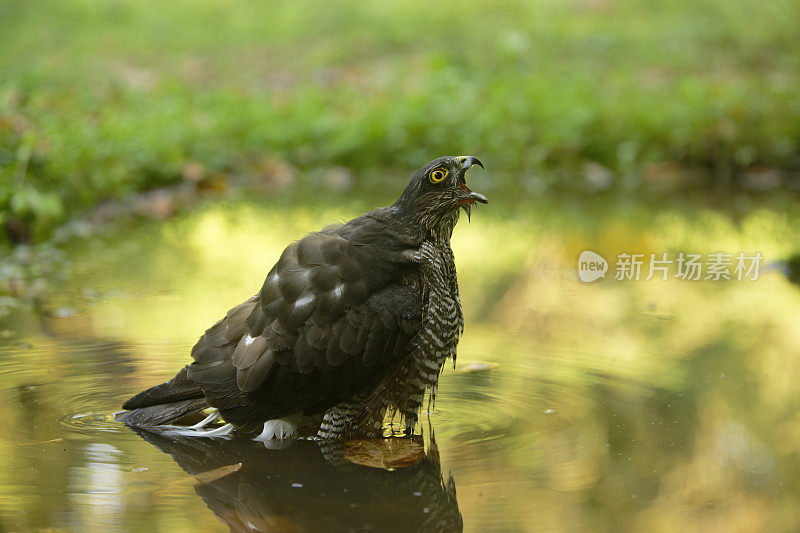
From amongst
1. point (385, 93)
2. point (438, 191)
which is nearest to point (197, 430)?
point (438, 191)

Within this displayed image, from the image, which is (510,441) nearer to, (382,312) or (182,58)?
(382,312)

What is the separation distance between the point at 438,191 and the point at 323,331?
2.21ft

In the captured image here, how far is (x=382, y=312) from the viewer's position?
12.1ft

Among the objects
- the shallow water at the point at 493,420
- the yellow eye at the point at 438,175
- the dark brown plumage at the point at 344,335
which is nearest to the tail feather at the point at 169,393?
the dark brown plumage at the point at 344,335

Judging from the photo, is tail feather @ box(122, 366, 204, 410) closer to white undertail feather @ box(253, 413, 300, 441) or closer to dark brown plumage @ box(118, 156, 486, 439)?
dark brown plumage @ box(118, 156, 486, 439)

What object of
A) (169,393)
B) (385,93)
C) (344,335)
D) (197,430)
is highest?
(385,93)

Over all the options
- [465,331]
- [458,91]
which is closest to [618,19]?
[458,91]

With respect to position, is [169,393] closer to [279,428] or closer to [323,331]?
[279,428]

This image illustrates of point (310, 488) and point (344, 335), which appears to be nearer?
point (310, 488)

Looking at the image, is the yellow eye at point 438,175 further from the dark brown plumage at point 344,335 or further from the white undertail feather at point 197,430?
the white undertail feather at point 197,430

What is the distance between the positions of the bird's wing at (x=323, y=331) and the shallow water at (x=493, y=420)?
7.7 inches

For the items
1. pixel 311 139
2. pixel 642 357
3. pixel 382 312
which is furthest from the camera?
pixel 311 139

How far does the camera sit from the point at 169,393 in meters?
3.91

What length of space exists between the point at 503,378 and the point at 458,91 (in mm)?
9000
